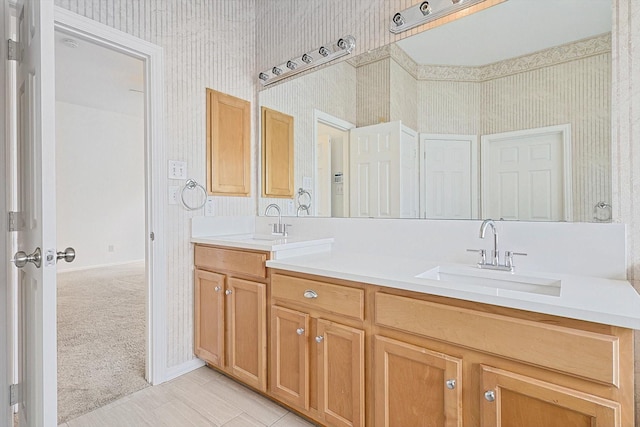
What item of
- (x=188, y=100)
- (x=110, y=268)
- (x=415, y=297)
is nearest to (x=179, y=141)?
(x=188, y=100)

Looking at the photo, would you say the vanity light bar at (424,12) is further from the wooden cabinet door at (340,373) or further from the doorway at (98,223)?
the doorway at (98,223)

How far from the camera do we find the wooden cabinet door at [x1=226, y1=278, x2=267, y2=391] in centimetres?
175

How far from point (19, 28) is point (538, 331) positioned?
2.23 metres

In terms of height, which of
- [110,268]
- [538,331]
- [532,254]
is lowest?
[110,268]

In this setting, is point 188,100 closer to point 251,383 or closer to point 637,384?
point 251,383

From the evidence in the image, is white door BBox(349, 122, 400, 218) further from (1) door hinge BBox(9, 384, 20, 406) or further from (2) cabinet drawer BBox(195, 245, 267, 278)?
(1) door hinge BBox(9, 384, 20, 406)

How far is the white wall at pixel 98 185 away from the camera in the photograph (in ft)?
17.3

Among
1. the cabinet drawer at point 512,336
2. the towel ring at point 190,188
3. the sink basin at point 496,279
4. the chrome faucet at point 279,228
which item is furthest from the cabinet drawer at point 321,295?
the towel ring at point 190,188

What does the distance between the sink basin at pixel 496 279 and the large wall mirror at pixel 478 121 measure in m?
0.32

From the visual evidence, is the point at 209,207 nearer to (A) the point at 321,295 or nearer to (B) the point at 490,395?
(A) the point at 321,295

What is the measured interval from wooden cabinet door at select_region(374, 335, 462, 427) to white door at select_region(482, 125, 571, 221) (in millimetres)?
795

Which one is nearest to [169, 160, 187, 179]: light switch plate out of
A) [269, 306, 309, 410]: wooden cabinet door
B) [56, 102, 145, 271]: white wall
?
[269, 306, 309, 410]: wooden cabinet door

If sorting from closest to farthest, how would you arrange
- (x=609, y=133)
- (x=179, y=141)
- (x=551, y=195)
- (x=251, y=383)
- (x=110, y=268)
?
(x=609, y=133), (x=551, y=195), (x=251, y=383), (x=179, y=141), (x=110, y=268)

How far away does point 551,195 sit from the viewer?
4.70 ft
